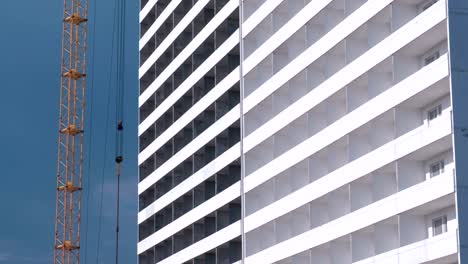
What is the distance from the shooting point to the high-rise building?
69.8m

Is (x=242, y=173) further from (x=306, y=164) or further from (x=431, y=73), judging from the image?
(x=431, y=73)

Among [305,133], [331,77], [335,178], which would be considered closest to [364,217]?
[335,178]

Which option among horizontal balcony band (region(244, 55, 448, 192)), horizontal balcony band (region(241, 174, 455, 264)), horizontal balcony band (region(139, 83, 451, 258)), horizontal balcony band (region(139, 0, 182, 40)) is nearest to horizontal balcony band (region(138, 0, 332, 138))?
horizontal balcony band (region(244, 55, 448, 192))

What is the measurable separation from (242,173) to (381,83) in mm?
26692

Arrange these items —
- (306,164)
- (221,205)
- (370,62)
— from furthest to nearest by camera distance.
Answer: (221,205) < (306,164) < (370,62)

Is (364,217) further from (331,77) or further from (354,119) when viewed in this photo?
(331,77)

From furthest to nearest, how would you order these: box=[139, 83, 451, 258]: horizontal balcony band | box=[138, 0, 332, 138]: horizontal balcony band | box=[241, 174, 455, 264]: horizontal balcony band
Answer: box=[138, 0, 332, 138]: horizontal balcony band → box=[139, 83, 451, 258]: horizontal balcony band → box=[241, 174, 455, 264]: horizontal balcony band

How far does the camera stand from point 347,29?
3228 inches

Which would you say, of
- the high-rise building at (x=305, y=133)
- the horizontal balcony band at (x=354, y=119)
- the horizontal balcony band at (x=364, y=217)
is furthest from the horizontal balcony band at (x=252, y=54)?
the horizontal balcony band at (x=364, y=217)

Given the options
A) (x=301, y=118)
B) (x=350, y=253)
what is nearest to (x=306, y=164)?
(x=301, y=118)

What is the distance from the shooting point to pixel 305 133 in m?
91.9

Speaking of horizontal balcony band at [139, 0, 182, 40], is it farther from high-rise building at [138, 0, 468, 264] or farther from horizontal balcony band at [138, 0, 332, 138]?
horizontal balcony band at [138, 0, 332, 138]

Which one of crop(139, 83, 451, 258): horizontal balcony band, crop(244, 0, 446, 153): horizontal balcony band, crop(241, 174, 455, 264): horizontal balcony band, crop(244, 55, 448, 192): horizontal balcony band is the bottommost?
crop(241, 174, 455, 264): horizontal balcony band

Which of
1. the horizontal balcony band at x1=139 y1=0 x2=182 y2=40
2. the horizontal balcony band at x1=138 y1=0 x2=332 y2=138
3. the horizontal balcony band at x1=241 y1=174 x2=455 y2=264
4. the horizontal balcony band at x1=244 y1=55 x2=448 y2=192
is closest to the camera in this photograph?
the horizontal balcony band at x1=241 y1=174 x2=455 y2=264
